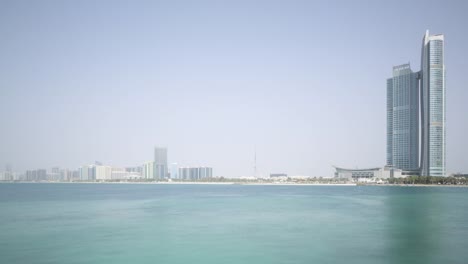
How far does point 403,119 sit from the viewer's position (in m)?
171

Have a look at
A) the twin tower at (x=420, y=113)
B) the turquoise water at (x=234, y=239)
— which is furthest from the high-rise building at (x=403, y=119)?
the turquoise water at (x=234, y=239)

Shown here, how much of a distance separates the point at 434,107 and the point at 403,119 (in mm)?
22642

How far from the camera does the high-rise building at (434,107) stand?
14862 cm

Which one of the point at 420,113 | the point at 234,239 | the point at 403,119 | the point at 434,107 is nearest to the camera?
the point at 234,239

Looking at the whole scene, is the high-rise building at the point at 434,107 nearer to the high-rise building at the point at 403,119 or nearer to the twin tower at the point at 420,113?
the twin tower at the point at 420,113

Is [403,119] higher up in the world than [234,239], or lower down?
higher up

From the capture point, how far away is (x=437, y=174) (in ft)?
493

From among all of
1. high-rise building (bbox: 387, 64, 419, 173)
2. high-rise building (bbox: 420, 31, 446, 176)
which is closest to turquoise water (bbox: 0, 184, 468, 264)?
high-rise building (bbox: 420, 31, 446, 176)

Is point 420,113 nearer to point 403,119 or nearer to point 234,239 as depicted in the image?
point 403,119

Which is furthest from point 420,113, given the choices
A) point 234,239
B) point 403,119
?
point 234,239

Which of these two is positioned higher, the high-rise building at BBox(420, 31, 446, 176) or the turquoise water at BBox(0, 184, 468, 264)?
the high-rise building at BBox(420, 31, 446, 176)

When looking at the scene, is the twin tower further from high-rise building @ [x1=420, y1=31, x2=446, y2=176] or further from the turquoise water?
the turquoise water

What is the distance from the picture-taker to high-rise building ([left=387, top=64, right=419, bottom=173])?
167m

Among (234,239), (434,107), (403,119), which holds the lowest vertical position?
(234,239)
